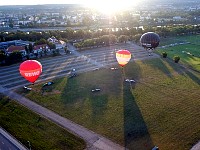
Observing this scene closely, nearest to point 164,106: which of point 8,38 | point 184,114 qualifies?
point 184,114

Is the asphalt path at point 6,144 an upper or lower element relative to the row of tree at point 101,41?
lower

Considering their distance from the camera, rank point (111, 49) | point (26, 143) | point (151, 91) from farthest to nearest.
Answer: point (111, 49)
point (151, 91)
point (26, 143)

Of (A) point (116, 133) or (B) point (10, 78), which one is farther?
(B) point (10, 78)

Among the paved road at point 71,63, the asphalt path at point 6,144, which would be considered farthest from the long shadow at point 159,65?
the asphalt path at point 6,144

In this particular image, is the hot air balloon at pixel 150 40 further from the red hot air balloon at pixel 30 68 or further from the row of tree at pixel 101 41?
the red hot air balloon at pixel 30 68

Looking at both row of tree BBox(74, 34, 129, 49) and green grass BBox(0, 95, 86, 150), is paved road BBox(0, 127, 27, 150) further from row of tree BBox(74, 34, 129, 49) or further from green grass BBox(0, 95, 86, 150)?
row of tree BBox(74, 34, 129, 49)

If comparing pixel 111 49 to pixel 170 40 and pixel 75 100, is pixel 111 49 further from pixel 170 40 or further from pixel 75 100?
pixel 75 100

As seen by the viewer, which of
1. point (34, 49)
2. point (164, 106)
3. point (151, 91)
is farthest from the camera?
point (34, 49)

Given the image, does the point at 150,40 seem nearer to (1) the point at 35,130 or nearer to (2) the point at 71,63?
(2) the point at 71,63
